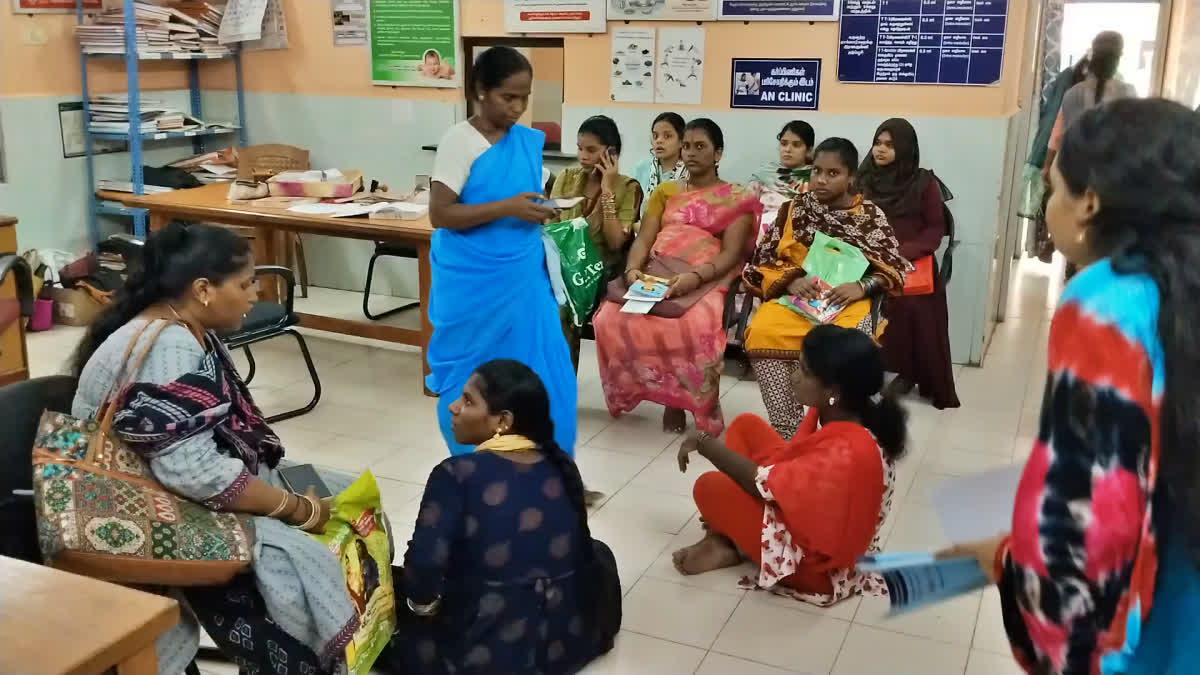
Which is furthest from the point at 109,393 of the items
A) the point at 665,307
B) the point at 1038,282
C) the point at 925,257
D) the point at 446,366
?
the point at 1038,282

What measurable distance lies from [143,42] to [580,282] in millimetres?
3050

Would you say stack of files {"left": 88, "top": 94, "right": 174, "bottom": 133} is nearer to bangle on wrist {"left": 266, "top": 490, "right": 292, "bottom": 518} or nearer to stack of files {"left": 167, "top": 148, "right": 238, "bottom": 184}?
stack of files {"left": 167, "top": 148, "right": 238, "bottom": 184}

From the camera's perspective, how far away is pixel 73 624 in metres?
1.23

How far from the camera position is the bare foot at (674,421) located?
403 centimetres

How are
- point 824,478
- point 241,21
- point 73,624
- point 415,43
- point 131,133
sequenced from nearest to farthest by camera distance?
point 73,624 < point 824,478 < point 131,133 < point 415,43 < point 241,21

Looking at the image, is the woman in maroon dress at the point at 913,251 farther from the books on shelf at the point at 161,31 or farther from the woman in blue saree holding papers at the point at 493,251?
the books on shelf at the point at 161,31

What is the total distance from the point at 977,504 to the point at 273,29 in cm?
548

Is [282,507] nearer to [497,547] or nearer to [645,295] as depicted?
[497,547]

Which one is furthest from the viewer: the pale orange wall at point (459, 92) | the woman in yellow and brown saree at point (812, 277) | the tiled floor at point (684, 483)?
the pale orange wall at point (459, 92)

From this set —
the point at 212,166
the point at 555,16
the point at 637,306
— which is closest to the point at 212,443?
the point at 637,306

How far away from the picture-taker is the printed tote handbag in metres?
1.64

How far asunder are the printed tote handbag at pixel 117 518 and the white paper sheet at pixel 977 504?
119cm

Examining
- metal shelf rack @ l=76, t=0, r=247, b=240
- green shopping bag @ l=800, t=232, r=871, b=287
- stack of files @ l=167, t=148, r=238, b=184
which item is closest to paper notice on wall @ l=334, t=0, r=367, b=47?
metal shelf rack @ l=76, t=0, r=247, b=240

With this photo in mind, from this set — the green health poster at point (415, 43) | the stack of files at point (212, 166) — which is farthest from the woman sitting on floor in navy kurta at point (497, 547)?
the stack of files at point (212, 166)
